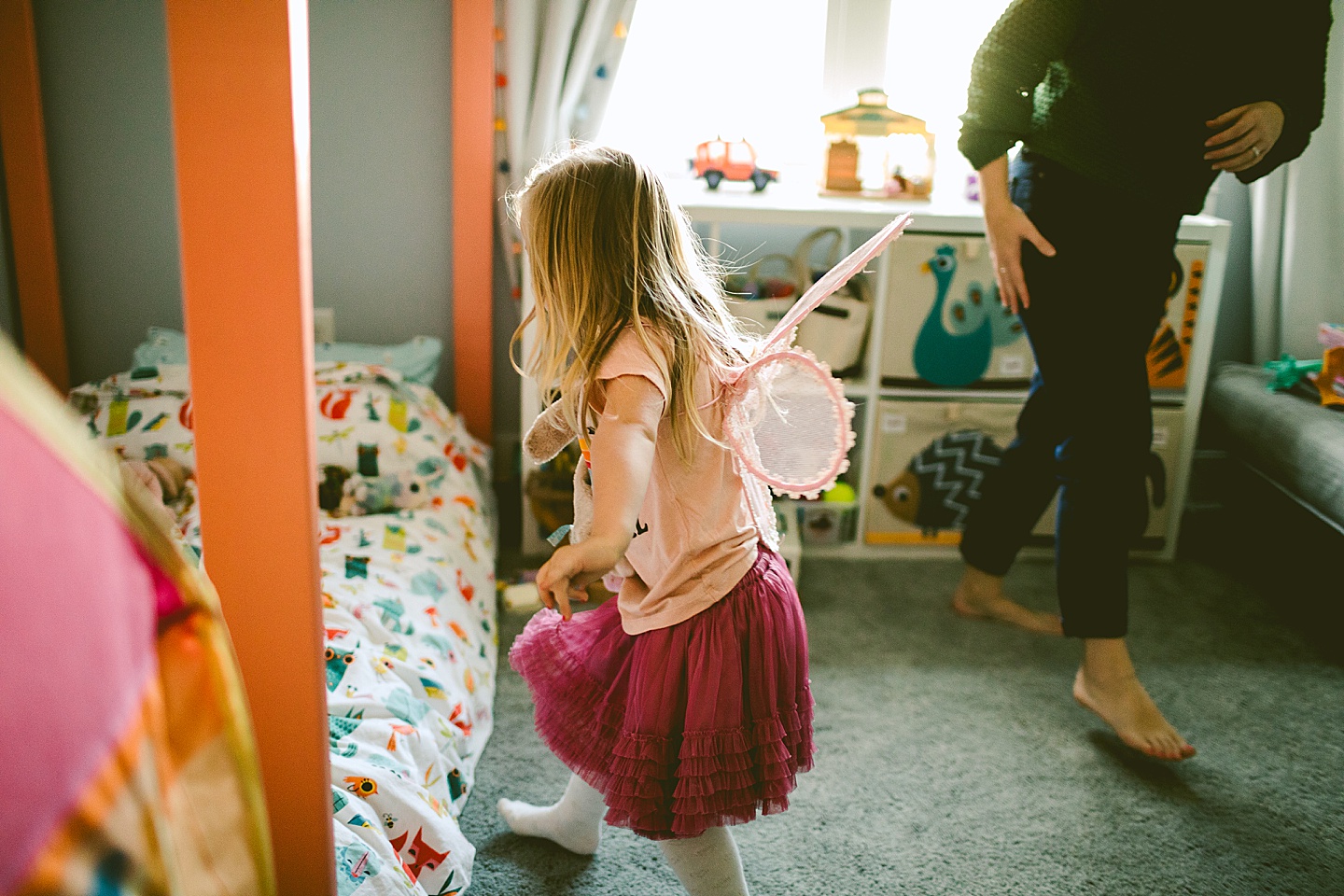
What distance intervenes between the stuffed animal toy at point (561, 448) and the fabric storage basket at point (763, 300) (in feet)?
3.06

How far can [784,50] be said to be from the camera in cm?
234

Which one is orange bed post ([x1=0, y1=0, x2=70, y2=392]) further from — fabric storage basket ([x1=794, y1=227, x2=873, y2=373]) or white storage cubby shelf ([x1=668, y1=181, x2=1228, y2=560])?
fabric storage basket ([x1=794, y1=227, x2=873, y2=373])

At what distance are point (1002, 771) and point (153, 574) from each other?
138cm

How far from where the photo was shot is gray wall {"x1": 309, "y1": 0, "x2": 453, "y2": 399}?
2092 millimetres

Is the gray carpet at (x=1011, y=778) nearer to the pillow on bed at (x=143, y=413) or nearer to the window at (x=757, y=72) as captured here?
the pillow on bed at (x=143, y=413)

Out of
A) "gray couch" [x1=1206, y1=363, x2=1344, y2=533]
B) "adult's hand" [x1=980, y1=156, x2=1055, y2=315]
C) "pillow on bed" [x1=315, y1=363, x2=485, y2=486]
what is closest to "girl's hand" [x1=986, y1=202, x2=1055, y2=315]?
"adult's hand" [x1=980, y1=156, x2=1055, y2=315]

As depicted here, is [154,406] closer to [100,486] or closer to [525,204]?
[525,204]

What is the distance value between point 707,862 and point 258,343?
651mm

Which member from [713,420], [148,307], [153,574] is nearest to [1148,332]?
[713,420]

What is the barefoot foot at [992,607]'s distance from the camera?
5.96 ft

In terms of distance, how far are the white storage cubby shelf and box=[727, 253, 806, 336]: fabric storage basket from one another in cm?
8

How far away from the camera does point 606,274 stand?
907 mm

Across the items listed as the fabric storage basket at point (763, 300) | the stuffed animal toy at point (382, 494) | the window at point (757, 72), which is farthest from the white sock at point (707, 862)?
the window at point (757, 72)

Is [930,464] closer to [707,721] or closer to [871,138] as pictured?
[871,138]
